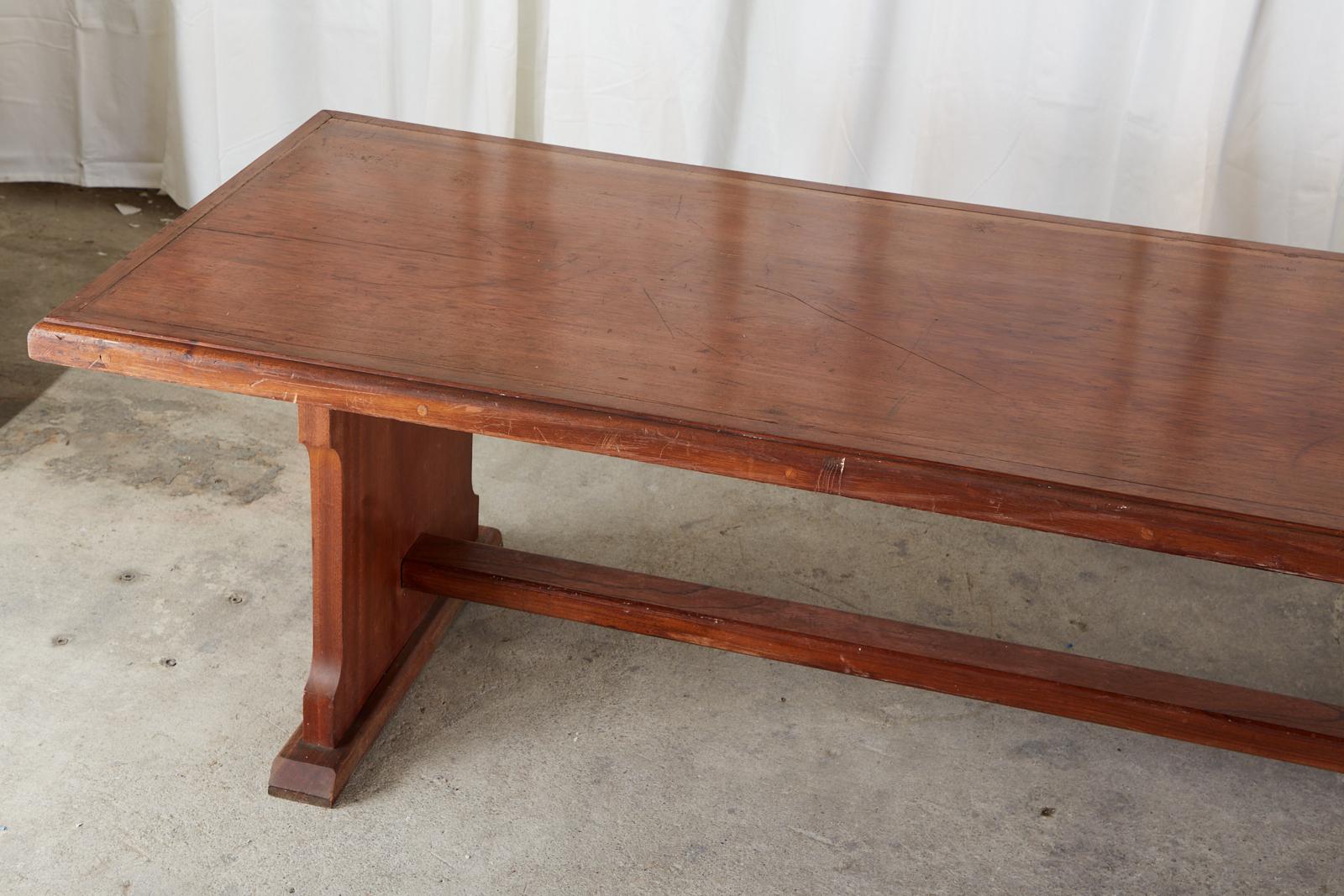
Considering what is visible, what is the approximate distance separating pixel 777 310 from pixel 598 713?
77 centimetres

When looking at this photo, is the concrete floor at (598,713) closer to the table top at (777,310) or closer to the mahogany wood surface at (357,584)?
the mahogany wood surface at (357,584)

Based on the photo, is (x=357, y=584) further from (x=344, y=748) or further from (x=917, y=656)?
(x=917, y=656)

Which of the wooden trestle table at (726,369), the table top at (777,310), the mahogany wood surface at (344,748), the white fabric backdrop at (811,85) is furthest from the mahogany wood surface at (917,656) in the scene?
the white fabric backdrop at (811,85)

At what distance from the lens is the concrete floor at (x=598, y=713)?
192 cm

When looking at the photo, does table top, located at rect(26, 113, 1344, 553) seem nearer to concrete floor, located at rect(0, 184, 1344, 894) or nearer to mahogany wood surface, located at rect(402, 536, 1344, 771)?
mahogany wood surface, located at rect(402, 536, 1344, 771)

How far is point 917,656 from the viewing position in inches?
78.8

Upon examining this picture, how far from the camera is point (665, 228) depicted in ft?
6.69

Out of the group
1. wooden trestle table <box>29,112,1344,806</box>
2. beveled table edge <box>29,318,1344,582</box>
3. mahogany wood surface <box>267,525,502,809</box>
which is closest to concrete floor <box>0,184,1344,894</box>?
mahogany wood surface <box>267,525,502,809</box>

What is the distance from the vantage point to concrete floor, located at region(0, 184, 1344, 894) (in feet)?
6.30

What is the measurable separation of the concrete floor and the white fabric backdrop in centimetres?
92

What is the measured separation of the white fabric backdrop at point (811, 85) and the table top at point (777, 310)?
1015 millimetres

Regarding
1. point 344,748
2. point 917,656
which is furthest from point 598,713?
point 917,656

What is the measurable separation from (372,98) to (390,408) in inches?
85.4

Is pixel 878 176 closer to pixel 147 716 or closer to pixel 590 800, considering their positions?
pixel 590 800
